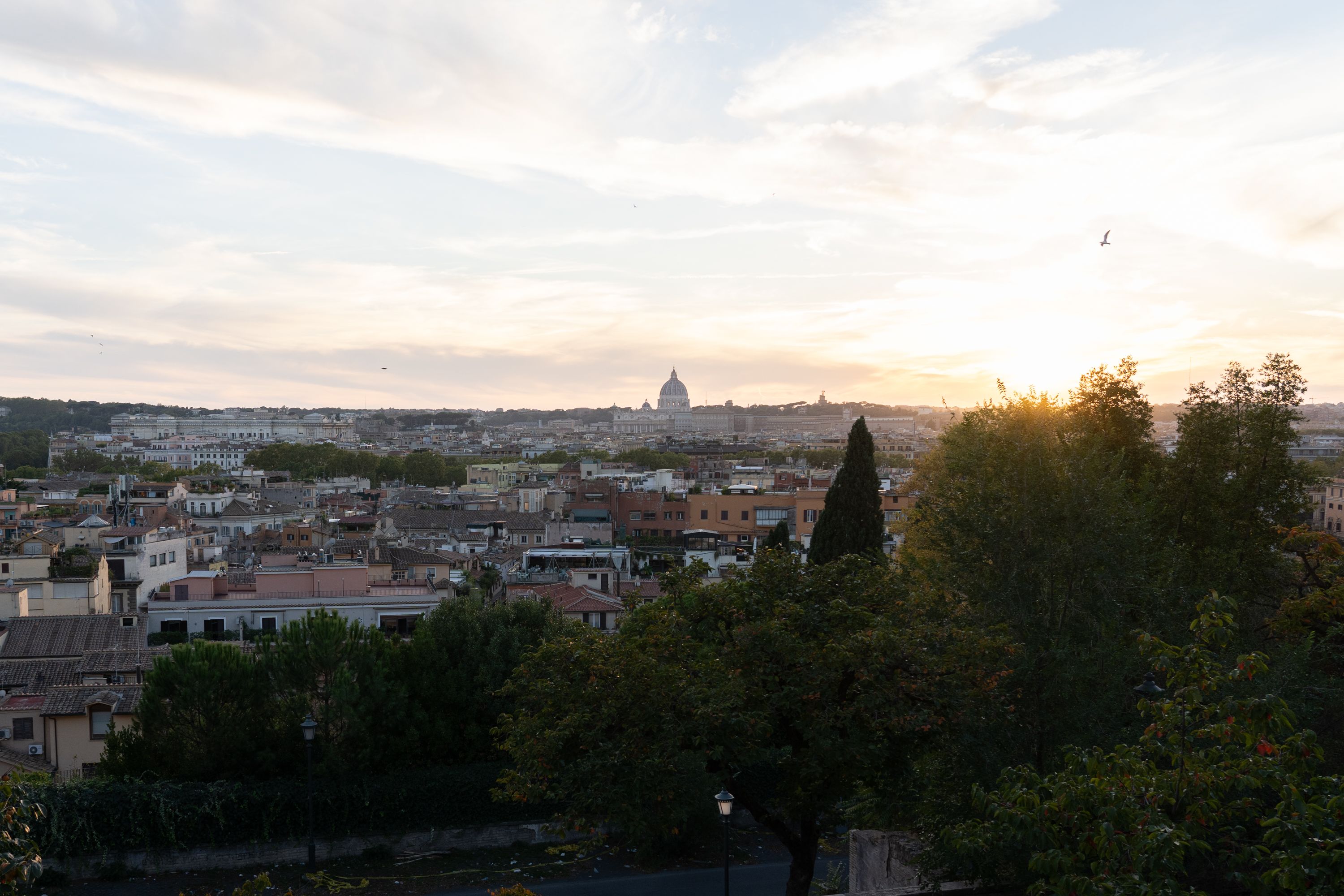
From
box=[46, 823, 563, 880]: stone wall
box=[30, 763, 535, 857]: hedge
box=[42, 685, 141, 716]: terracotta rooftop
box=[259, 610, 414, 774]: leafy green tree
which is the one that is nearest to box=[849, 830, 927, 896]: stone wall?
box=[46, 823, 563, 880]: stone wall

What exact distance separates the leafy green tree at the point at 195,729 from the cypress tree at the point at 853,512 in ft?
A: 37.6

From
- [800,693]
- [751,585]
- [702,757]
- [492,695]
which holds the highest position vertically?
[751,585]

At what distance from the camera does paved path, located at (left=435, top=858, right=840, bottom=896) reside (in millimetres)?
11922

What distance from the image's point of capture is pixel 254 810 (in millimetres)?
13000

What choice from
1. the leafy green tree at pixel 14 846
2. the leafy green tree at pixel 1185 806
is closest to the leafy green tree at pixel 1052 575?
the leafy green tree at pixel 1185 806

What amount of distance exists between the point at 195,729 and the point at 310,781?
222 cm

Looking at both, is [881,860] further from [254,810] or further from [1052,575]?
[254,810]

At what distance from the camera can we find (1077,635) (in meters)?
8.97

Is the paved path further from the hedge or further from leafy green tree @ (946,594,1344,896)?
leafy green tree @ (946,594,1344,896)

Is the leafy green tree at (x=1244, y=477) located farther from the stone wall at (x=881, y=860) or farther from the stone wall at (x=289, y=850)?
the stone wall at (x=289, y=850)

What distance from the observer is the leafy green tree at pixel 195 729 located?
13.3 m

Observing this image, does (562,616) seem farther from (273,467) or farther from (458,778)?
(273,467)

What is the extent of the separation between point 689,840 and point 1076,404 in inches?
304

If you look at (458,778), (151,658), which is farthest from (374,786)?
(151,658)
